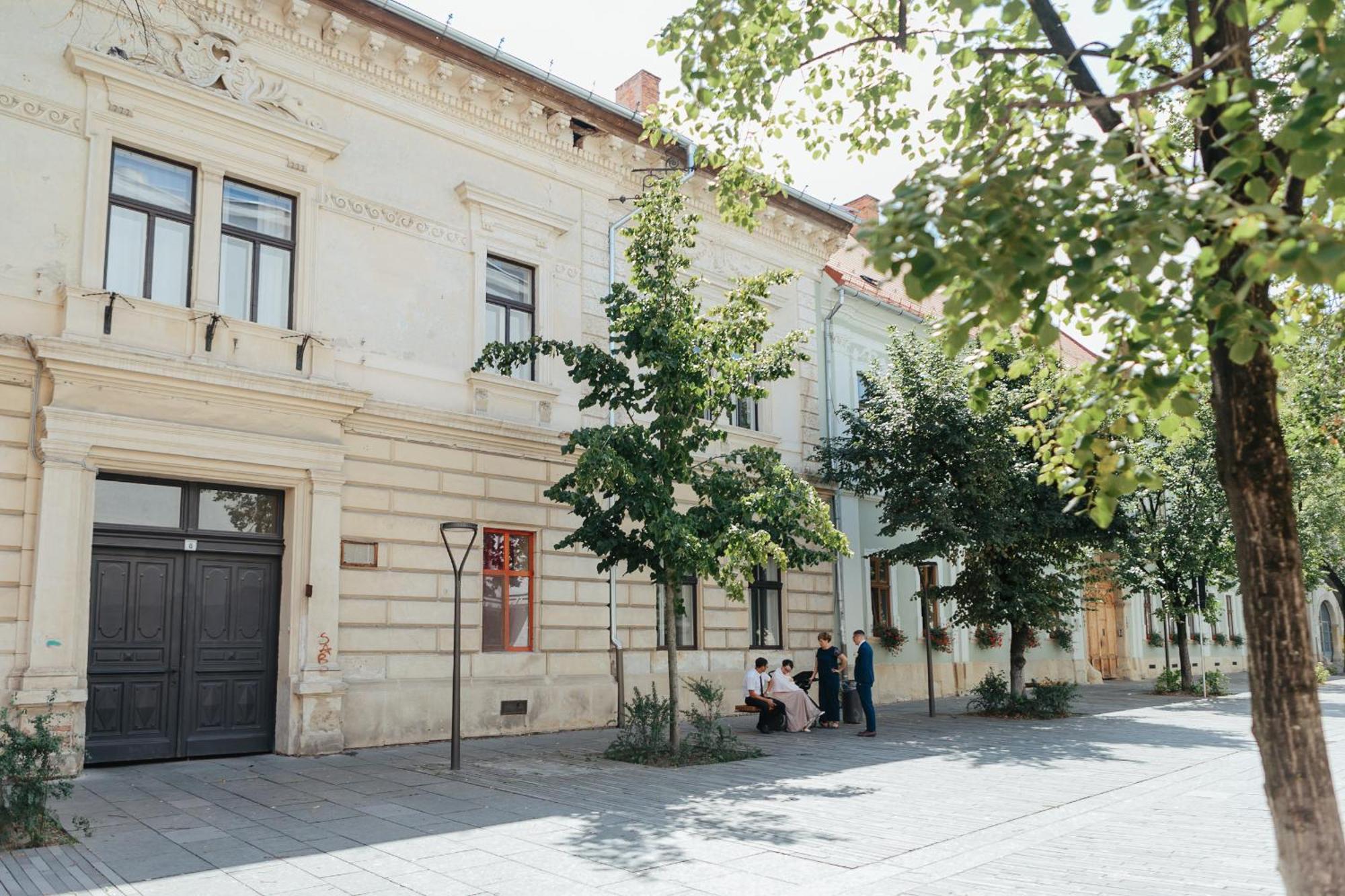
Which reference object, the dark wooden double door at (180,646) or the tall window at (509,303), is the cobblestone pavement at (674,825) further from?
the tall window at (509,303)

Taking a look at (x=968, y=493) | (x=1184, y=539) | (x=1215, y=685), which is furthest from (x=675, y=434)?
(x=1215, y=685)

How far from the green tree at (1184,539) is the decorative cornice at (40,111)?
19.6 m

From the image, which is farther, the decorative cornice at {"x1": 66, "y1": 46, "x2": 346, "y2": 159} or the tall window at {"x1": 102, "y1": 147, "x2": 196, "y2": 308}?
the tall window at {"x1": 102, "y1": 147, "x2": 196, "y2": 308}

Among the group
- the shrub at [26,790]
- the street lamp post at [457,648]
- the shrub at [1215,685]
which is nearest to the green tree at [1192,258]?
the shrub at [26,790]

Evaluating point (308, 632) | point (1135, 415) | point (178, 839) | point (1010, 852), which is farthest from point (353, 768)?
point (1135, 415)

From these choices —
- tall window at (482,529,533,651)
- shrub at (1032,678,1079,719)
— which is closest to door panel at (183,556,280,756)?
tall window at (482,529,533,651)

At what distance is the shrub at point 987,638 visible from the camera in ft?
77.0

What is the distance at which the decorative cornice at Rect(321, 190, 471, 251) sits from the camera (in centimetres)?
1426

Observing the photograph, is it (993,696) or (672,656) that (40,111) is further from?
(993,696)

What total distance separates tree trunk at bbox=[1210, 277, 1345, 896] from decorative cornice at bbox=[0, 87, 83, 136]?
12.2m

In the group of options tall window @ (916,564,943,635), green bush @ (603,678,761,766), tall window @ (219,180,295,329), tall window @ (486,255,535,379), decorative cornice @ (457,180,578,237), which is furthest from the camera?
tall window @ (916,564,943,635)

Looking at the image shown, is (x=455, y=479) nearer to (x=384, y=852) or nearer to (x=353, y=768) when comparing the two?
(x=353, y=768)

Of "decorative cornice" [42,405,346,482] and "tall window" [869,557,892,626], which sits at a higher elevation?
"decorative cornice" [42,405,346,482]

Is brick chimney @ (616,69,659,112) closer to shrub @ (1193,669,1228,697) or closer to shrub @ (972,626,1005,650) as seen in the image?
shrub @ (972,626,1005,650)
